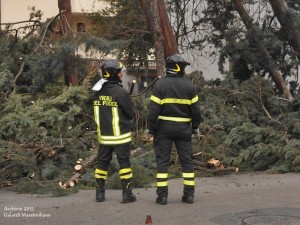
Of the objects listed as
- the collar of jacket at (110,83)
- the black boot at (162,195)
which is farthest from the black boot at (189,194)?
the collar of jacket at (110,83)

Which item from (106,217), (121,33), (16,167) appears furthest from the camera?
(121,33)

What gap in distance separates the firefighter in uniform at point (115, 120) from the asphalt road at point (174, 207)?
0.42m

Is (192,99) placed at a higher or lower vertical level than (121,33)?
lower

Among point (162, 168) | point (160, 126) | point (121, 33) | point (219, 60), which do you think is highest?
point (121, 33)

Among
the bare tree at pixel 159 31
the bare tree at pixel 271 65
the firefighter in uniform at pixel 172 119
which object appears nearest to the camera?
the firefighter in uniform at pixel 172 119

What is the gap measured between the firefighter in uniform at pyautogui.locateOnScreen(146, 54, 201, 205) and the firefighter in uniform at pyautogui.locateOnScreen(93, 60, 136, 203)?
0.36 metres

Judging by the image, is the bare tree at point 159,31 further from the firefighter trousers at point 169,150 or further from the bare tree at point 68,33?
the firefighter trousers at point 169,150

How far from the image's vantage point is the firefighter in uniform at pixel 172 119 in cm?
654

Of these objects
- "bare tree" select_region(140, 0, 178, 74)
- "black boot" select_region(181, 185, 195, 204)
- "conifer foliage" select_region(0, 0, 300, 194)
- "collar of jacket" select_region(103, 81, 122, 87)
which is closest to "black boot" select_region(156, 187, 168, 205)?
"black boot" select_region(181, 185, 195, 204)

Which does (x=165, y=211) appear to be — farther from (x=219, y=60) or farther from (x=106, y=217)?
(x=219, y=60)

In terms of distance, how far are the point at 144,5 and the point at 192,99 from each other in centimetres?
683

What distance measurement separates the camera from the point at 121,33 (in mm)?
16031

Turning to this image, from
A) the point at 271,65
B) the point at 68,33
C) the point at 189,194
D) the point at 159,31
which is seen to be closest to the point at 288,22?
the point at 271,65

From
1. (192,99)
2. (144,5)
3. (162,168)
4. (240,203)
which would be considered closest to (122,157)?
(162,168)
